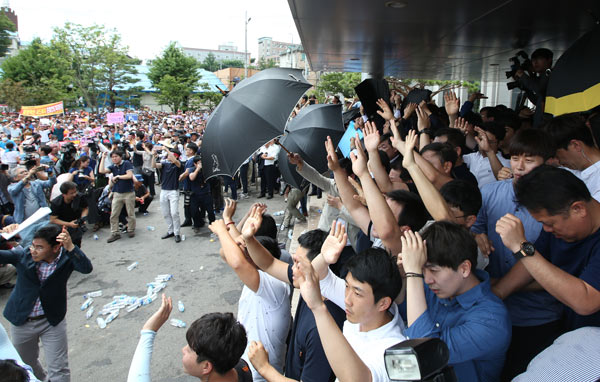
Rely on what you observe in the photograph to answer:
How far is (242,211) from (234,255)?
8.66m

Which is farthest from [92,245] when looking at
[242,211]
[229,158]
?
[229,158]

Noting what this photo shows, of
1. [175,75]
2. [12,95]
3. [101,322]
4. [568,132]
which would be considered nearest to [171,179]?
[101,322]

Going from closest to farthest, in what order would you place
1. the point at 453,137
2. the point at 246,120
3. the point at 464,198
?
the point at 464,198 → the point at 246,120 → the point at 453,137

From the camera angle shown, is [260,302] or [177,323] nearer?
[260,302]

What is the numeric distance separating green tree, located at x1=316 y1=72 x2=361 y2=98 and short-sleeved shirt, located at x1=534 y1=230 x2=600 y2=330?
86.0 feet

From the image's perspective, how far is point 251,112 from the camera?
3615 mm

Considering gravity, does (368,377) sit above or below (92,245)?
above

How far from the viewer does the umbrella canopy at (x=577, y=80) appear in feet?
10.4

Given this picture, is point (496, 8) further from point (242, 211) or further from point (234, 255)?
point (242, 211)

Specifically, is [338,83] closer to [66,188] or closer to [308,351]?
[66,188]

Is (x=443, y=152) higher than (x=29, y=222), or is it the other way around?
(x=443, y=152)

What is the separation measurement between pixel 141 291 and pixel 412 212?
5284 mm

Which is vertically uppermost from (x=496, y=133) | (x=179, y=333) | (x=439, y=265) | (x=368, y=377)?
(x=496, y=133)

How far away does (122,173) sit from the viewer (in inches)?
348
